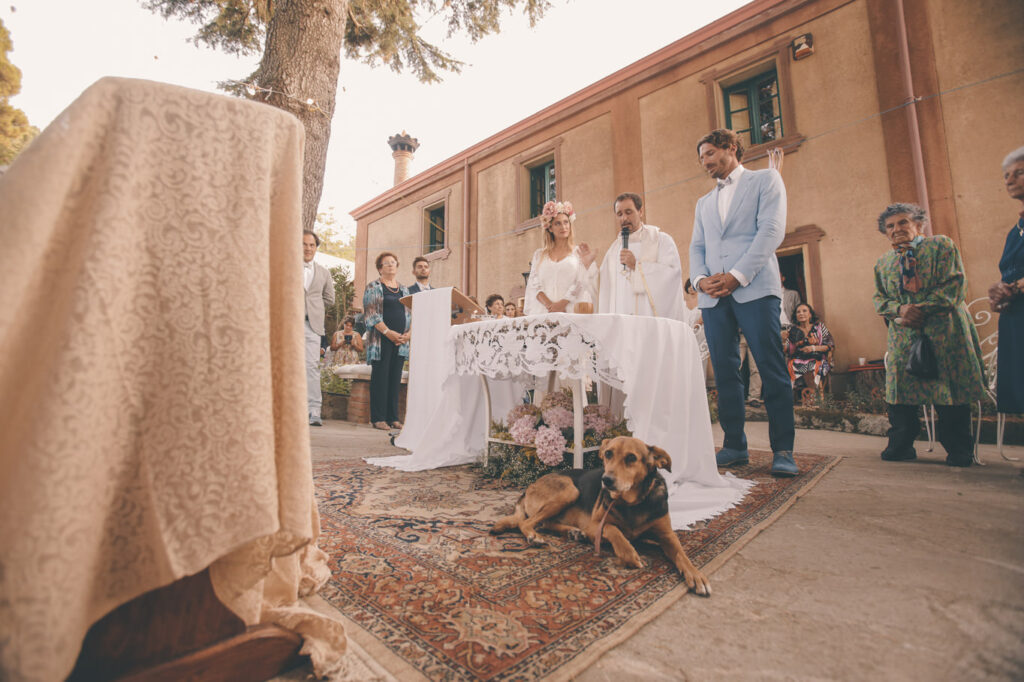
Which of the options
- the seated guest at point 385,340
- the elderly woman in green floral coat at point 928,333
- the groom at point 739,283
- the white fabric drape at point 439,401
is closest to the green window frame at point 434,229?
the seated guest at point 385,340

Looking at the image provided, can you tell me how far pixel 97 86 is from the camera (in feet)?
2.85

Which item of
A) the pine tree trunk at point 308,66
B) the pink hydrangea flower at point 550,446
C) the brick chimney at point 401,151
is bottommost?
the pink hydrangea flower at point 550,446

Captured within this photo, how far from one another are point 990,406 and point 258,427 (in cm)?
673

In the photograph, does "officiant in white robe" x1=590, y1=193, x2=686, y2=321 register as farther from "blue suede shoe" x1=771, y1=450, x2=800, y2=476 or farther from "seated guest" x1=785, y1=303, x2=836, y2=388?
"seated guest" x1=785, y1=303, x2=836, y2=388

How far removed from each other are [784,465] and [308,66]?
482cm

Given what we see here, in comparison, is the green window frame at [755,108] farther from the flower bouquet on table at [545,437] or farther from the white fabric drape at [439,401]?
the flower bouquet on table at [545,437]

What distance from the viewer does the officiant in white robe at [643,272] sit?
347cm

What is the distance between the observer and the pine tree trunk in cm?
379

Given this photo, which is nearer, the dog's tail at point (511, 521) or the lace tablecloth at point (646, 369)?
the dog's tail at point (511, 521)

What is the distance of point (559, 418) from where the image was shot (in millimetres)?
2865

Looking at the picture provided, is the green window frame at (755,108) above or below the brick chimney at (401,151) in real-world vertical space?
below

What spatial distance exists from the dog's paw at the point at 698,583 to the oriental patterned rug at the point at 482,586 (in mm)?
56

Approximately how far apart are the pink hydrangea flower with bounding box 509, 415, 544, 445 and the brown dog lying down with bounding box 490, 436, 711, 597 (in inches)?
32.2

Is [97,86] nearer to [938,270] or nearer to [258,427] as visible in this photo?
[258,427]
